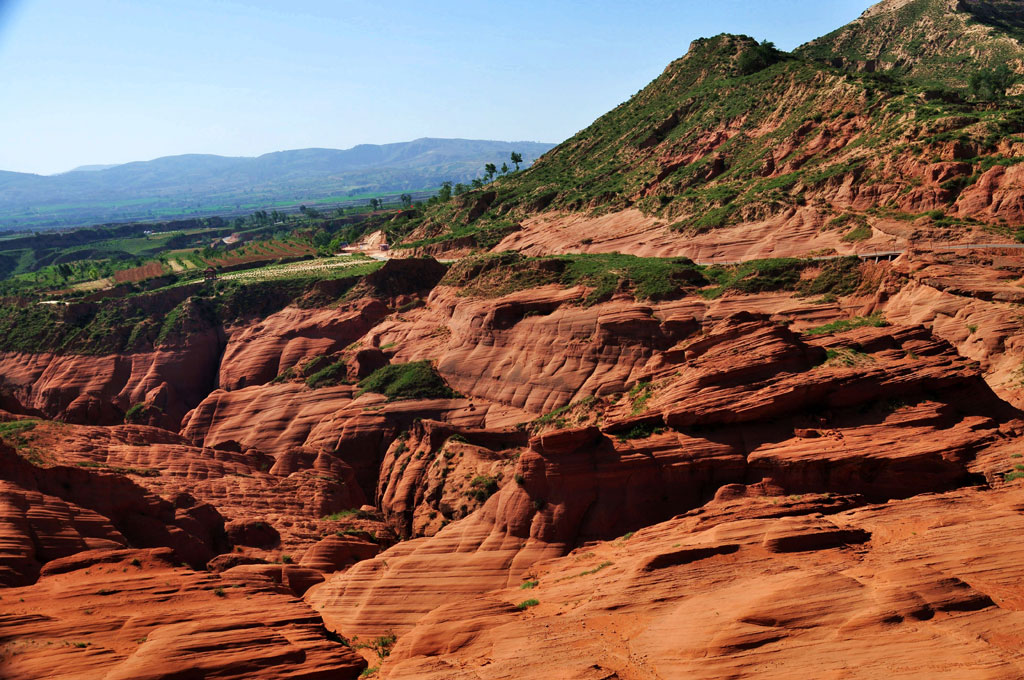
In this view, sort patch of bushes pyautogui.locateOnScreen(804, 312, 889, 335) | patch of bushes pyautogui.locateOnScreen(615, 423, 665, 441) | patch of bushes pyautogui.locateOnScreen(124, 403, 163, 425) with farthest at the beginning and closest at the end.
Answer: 1. patch of bushes pyautogui.locateOnScreen(124, 403, 163, 425)
2. patch of bushes pyautogui.locateOnScreen(804, 312, 889, 335)
3. patch of bushes pyautogui.locateOnScreen(615, 423, 665, 441)

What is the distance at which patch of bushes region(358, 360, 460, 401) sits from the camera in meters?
59.3

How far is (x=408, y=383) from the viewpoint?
198 feet

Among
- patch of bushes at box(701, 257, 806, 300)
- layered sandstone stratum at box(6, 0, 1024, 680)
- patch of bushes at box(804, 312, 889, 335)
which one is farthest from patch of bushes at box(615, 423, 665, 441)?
patch of bushes at box(701, 257, 806, 300)

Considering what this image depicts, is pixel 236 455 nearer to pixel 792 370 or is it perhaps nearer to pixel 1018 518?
pixel 792 370

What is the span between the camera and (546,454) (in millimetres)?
33906

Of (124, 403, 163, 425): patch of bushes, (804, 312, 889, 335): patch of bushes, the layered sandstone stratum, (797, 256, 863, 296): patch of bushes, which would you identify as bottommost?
(124, 403, 163, 425): patch of bushes

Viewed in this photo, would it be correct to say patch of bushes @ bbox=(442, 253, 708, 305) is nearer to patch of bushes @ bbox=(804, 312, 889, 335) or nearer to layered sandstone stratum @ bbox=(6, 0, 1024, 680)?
layered sandstone stratum @ bbox=(6, 0, 1024, 680)

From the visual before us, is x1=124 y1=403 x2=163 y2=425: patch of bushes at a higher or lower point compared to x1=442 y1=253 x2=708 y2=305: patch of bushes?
lower

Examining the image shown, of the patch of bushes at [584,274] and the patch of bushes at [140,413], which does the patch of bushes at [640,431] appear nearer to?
the patch of bushes at [584,274]

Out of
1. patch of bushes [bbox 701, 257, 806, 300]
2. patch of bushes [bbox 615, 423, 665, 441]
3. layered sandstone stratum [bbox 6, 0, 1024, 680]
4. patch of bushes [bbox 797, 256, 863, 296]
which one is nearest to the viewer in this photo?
layered sandstone stratum [bbox 6, 0, 1024, 680]

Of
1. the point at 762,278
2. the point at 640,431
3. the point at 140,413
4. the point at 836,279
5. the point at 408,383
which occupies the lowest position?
the point at 140,413

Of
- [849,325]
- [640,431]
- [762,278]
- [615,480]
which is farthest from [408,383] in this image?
[849,325]

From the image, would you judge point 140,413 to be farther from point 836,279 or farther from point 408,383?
point 836,279

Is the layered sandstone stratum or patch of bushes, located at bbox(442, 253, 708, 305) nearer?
the layered sandstone stratum
